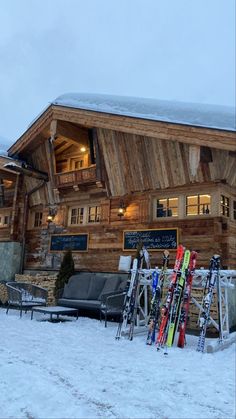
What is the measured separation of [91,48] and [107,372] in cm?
18885

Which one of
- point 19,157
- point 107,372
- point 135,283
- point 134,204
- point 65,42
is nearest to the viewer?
point 107,372

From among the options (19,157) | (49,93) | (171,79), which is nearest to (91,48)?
(49,93)

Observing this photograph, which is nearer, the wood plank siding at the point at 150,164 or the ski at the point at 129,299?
the ski at the point at 129,299

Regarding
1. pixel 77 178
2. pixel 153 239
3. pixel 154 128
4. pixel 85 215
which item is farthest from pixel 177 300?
pixel 77 178

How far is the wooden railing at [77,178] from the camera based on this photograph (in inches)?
457

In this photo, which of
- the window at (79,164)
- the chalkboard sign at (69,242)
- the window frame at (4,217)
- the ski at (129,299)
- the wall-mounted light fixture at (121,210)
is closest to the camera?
the ski at (129,299)

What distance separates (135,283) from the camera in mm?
7785

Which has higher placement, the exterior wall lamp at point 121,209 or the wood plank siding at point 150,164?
the wood plank siding at point 150,164

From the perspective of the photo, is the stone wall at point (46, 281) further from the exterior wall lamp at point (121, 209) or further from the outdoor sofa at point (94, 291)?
the exterior wall lamp at point (121, 209)

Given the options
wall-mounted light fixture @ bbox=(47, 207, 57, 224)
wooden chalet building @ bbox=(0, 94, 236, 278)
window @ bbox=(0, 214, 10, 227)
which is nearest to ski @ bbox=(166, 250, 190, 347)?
wooden chalet building @ bbox=(0, 94, 236, 278)

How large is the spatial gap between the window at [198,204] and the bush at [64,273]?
3973mm

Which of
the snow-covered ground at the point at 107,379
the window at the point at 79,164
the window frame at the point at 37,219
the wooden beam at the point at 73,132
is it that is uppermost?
the wooden beam at the point at 73,132

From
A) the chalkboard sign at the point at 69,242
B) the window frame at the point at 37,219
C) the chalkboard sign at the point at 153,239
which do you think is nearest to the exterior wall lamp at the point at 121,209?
the chalkboard sign at the point at 153,239

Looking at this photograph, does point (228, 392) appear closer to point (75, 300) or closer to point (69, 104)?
point (75, 300)
